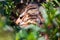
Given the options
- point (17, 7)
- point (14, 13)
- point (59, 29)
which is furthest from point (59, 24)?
point (17, 7)

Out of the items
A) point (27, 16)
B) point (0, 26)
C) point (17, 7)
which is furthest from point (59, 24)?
point (0, 26)

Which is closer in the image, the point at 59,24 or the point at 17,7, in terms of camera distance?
the point at 59,24

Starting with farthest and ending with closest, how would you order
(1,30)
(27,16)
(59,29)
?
(27,16) → (59,29) → (1,30)

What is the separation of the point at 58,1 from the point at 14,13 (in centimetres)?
71

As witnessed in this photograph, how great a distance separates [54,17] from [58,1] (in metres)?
0.86

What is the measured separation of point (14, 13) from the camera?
9.71 feet

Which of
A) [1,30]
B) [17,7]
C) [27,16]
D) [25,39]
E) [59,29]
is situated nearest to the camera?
[1,30]

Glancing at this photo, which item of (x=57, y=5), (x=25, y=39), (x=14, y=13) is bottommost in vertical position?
(x=25, y=39)

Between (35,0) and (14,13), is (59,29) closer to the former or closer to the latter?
(14,13)

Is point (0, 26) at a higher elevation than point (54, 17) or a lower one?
lower

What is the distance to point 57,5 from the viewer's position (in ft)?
9.38

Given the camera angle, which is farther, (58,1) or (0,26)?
(58,1)

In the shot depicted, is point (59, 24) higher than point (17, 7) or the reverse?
the reverse

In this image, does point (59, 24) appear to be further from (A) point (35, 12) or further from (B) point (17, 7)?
(B) point (17, 7)
